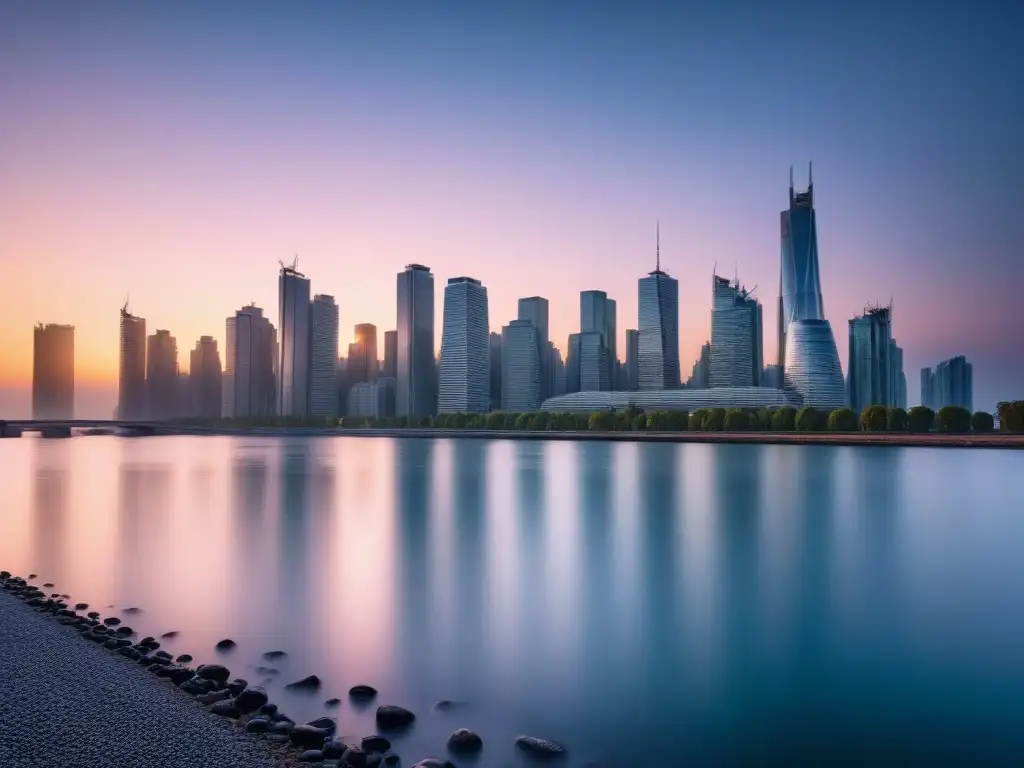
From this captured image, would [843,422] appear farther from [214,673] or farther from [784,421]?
[214,673]

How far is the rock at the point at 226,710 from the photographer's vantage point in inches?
457

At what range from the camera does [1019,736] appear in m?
12.2

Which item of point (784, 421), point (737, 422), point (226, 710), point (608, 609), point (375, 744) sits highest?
point (784, 421)

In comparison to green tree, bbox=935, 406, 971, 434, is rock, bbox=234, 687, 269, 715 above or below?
below

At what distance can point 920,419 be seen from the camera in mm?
148750

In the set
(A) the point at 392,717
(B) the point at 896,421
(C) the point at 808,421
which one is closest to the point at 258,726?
(A) the point at 392,717

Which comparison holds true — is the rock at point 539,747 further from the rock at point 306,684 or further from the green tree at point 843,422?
the green tree at point 843,422

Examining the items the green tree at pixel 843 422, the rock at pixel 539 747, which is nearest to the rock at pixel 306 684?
the rock at pixel 539 747

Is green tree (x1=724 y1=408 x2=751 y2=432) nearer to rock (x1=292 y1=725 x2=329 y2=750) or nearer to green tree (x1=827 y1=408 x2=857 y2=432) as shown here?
green tree (x1=827 y1=408 x2=857 y2=432)

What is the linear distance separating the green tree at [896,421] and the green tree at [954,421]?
7.11 metres

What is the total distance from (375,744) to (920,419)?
165965mm

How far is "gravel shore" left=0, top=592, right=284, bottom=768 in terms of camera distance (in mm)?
9547

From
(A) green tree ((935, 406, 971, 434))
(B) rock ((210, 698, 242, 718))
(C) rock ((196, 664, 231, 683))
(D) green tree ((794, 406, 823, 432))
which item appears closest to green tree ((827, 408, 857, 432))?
(D) green tree ((794, 406, 823, 432))

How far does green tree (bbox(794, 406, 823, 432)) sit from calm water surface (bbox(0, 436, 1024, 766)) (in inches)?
4644
